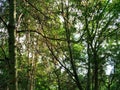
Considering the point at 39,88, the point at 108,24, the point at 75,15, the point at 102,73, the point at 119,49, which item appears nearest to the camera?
the point at 75,15

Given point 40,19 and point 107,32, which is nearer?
point 40,19

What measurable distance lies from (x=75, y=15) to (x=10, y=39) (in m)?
12.4

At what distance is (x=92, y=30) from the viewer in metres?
18.7

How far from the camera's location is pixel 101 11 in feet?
61.2

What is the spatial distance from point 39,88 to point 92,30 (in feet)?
62.3

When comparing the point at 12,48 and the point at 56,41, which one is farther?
the point at 56,41

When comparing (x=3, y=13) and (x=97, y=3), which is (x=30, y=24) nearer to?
(x=3, y=13)

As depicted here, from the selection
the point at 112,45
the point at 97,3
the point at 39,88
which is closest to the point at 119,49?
the point at 112,45

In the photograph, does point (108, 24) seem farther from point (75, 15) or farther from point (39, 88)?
point (39, 88)

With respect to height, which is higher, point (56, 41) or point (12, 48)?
point (56, 41)

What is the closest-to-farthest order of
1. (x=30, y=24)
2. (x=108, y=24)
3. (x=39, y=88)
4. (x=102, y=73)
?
(x=30, y=24) → (x=108, y=24) → (x=102, y=73) → (x=39, y=88)

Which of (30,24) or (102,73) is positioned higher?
(102,73)

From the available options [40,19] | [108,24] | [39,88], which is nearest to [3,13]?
[40,19]

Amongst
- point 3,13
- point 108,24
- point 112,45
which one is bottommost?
point 3,13
